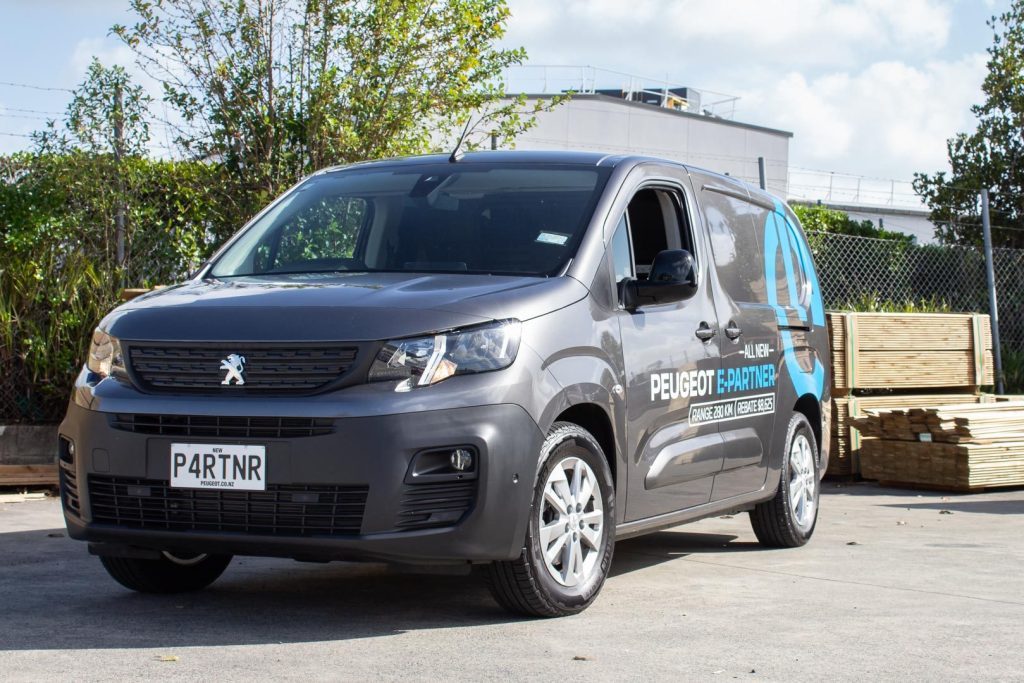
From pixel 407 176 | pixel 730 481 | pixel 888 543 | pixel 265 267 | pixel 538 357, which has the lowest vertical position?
pixel 888 543

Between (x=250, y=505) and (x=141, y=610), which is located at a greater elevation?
(x=250, y=505)

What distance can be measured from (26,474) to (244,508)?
18.4 feet

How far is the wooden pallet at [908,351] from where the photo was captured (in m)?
12.5

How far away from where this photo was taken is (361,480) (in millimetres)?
5082

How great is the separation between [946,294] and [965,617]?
35.7 feet

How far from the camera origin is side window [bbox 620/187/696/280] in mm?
6840

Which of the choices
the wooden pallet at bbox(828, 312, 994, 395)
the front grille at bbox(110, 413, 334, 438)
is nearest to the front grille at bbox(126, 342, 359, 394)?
the front grille at bbox(110, 413, 334, 438)

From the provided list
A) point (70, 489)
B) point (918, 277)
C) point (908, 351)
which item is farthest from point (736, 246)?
point (918, 277)

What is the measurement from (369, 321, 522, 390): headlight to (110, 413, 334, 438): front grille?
11.1 inches

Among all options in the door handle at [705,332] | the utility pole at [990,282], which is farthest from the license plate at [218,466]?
the utility pole at [990,282]

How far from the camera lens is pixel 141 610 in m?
5.87

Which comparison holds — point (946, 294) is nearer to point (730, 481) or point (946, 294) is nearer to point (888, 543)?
point (888, 543)

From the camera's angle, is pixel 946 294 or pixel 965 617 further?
pixel 946 294

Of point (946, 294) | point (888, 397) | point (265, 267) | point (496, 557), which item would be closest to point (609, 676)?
point (496, 557)
